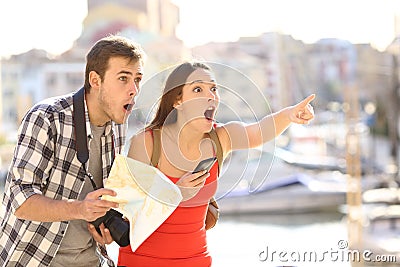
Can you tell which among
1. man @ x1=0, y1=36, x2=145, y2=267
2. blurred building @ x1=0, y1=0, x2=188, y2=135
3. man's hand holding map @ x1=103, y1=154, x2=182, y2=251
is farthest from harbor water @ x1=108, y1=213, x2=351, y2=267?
man's hand holding map @ x1=103, y1=154, x2=182, y2=251

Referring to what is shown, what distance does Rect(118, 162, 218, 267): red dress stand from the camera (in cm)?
172

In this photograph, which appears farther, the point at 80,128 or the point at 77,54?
the point at 77,54

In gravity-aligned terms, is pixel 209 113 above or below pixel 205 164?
above

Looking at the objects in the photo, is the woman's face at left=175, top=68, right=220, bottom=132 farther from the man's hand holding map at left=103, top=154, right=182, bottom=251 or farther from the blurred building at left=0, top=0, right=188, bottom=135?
the blurred building at left=0, top=0, right=188, bottom=135

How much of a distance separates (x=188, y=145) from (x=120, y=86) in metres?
0.20

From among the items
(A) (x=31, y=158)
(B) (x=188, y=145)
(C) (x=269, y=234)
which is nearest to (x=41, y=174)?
(A) (x=31, y=158)

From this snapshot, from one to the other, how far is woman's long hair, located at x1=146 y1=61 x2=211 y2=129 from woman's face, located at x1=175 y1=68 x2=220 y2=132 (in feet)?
0.03

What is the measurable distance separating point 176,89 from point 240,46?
27538 mm

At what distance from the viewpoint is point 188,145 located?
5.61 ft

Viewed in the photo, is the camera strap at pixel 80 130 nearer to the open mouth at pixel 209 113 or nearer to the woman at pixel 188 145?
the woman at pixel 188 145

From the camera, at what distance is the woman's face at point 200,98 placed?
164 centimetres

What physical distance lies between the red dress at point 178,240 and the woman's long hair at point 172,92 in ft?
0.50

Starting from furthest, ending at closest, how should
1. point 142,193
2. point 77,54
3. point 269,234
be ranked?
point 77,54 → point 269,234 → point 142,193

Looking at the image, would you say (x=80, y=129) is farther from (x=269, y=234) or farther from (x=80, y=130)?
(x=269, y=234)
